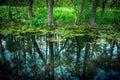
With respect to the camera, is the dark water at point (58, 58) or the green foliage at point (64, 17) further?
the green foliage at point (64, 17)

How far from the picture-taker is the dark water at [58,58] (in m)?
9.25

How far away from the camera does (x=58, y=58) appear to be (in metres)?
11.4

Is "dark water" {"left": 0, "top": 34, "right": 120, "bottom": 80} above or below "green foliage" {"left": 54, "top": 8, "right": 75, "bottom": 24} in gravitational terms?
below

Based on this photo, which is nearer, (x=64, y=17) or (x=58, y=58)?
(x=58, y=58)

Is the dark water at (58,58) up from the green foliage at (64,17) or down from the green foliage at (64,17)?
down

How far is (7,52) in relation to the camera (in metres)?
12.1

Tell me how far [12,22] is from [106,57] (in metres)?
13.7

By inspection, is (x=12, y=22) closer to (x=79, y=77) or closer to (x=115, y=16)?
(x=115, y=16)

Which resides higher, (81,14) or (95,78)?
(81,14)

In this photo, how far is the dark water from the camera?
9.25 meters

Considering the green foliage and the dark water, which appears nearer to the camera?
Result: the dark water

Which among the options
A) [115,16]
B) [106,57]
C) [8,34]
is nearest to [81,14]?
[115,16]

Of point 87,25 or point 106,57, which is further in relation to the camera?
point 87,25

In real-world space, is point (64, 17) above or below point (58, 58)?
above
